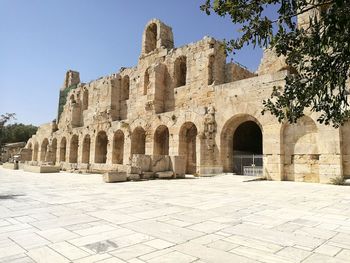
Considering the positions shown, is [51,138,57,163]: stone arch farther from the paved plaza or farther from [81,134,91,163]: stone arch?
the paved plaza

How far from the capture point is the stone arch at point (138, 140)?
20.4m

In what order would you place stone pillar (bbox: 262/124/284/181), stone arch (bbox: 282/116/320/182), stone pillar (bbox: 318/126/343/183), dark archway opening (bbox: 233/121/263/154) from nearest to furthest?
stone pillar (bbox: 318/126/343/183) < stone arch (bbox: 282/116/320/182) < stone pillar (bbox: 262/124/284/181) < dark archway opening (bbox: 233/121/263/154)

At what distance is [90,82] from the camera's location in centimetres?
3014

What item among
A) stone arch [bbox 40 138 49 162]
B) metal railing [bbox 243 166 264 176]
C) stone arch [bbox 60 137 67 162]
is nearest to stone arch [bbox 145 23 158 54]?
stone arch [bbox 60 137 67 162]

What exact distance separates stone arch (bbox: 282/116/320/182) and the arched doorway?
6202mm

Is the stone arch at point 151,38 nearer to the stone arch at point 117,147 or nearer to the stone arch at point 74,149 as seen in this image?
the stone arch at point 117,147

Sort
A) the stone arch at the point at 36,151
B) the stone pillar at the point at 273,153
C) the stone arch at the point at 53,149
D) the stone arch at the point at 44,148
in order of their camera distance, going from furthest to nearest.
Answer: the stone arch at the point at 36,151 < the stone arch at the point at 44,148 < the stone arch at the point at 53,149 < the stone pillar at the point at 273,153

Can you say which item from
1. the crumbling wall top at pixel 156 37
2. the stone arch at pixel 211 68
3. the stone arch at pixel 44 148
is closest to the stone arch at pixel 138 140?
the stone arch at pixel 211 68

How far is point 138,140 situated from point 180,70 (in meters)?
6.45

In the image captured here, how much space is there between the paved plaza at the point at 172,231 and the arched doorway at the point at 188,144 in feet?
35.9

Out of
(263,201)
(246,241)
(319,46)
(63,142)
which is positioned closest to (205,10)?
(319,46)

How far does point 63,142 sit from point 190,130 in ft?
55.0

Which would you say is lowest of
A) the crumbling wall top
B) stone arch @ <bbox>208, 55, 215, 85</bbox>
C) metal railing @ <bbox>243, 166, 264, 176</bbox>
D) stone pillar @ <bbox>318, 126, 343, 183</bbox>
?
metal railing @ <bbox>243, 166, 264, 176</bbox>

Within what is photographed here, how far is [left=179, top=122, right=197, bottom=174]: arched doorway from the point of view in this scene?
17034mm
